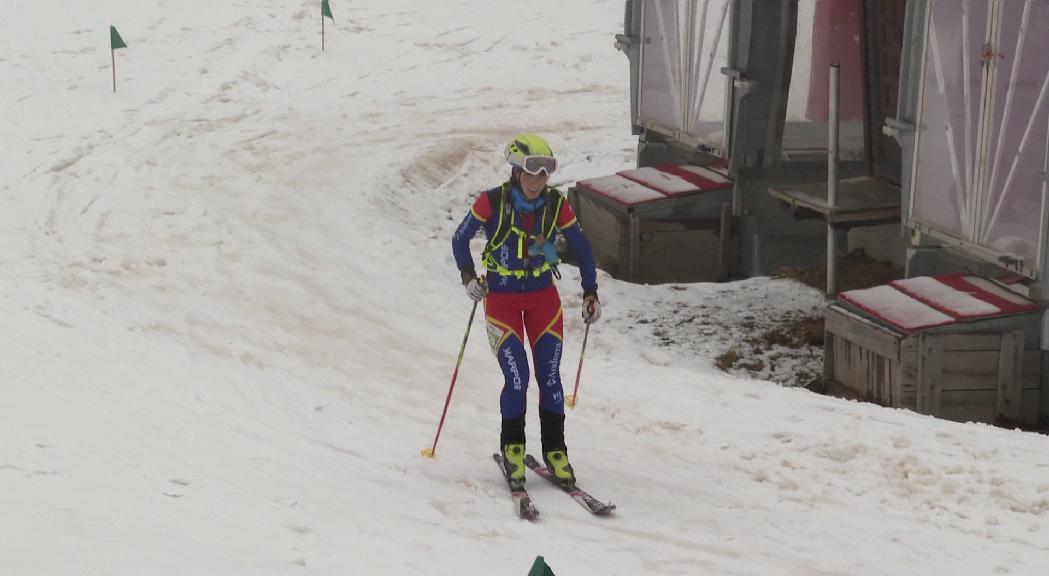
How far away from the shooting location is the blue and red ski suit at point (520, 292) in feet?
26.9

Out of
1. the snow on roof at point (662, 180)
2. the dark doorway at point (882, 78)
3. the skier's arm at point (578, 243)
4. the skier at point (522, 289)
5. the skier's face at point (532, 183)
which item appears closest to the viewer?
the skier's face at point (532, 183)

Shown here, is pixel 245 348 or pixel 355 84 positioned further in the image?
pixel 355 84

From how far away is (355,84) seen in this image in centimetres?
2238

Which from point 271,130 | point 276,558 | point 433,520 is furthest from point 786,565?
point 271,130

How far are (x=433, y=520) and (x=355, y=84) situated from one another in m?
15.7

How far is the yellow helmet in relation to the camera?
7.99 metres

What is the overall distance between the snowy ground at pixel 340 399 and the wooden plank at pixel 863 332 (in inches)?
29.8

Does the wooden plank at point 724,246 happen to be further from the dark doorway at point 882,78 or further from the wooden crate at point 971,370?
the wooden crate at point 971,370

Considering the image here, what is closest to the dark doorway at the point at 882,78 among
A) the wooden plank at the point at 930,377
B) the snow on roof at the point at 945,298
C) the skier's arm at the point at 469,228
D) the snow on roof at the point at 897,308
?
the snow on roof at the point at 945,298

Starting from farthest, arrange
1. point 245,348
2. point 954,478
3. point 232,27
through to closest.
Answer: point 232,27 < point 245,348 < point 954,478

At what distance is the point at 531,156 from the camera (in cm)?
799

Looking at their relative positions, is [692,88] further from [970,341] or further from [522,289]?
[522,289]

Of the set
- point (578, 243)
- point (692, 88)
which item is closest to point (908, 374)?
point (578, 243)

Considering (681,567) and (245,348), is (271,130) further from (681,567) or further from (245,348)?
(681,567)
